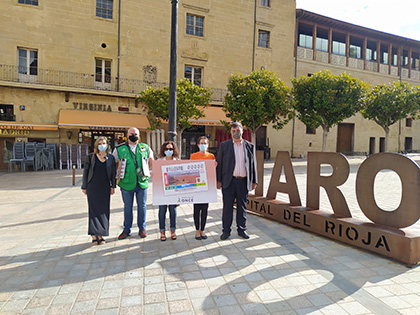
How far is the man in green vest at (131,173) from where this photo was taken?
170 inches

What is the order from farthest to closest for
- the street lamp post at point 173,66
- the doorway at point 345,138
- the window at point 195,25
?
the doorway at point 345,138
the window at point 195,25
the street lamp post at point 173,66

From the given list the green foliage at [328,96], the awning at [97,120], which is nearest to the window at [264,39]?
the green foliage at [328,96]

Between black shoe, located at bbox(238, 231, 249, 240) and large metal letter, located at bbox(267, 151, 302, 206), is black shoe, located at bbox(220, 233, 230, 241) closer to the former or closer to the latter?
black shoe, located at bbox(238, 231, 249, 240)

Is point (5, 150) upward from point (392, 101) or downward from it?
downward

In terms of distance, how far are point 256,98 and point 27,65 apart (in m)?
14.0

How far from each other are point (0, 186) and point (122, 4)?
13.9 metres

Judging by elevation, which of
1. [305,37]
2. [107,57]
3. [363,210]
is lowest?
[363,210]

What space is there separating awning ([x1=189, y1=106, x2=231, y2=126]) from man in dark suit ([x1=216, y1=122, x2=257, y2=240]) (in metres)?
13.4

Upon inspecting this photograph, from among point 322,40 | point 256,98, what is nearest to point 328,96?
point 256,98

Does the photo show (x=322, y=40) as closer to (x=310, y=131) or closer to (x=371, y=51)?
(x=371, y=51)

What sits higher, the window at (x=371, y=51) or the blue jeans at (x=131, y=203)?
the window at (x=371, y=51)

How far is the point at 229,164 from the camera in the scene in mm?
4441

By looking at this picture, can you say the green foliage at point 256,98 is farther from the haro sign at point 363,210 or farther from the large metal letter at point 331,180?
the large metal letter at point 331,180

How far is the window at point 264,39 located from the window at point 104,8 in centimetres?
1166
